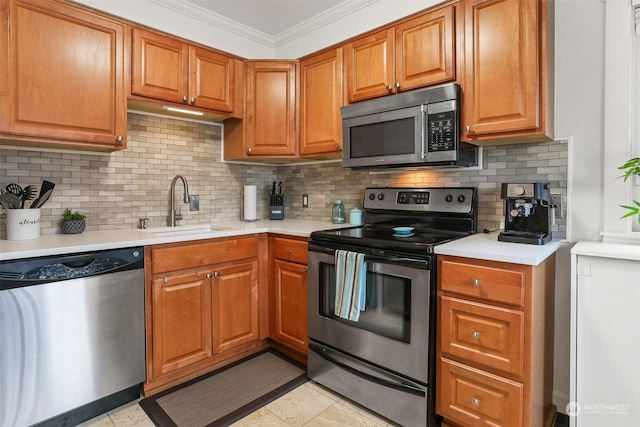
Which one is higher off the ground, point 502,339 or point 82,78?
point 82,78

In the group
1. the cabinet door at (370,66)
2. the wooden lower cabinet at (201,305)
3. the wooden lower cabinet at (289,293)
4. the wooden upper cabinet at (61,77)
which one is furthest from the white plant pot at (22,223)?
the cabinet door at (370,66)

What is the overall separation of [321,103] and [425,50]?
85 centimetres

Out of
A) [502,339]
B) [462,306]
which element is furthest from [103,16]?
[502,339]

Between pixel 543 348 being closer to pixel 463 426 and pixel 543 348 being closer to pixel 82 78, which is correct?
pixel 463 426

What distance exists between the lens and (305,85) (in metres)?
2.74

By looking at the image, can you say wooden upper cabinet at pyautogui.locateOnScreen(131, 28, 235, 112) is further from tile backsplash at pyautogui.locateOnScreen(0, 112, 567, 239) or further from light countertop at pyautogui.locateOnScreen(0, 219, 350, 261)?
light countertop at pyautogui.locateOnScreen(0, 219, 350, 261)

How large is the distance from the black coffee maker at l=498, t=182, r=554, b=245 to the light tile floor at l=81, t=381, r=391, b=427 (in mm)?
1196

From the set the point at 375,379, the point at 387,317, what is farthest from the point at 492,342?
the point at 375,379

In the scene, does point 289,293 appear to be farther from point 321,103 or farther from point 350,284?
point 321,103

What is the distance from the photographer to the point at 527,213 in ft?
5.78

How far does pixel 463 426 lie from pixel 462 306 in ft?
1.96

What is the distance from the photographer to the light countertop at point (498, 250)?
4.71ft

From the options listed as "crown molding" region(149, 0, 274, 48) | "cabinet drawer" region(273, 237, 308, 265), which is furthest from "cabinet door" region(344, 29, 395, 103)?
"cabinet drawer" region(273, 237, 308, 265)

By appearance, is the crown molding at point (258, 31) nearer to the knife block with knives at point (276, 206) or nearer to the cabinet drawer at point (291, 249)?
the knife block with knives at point (276, 206)
